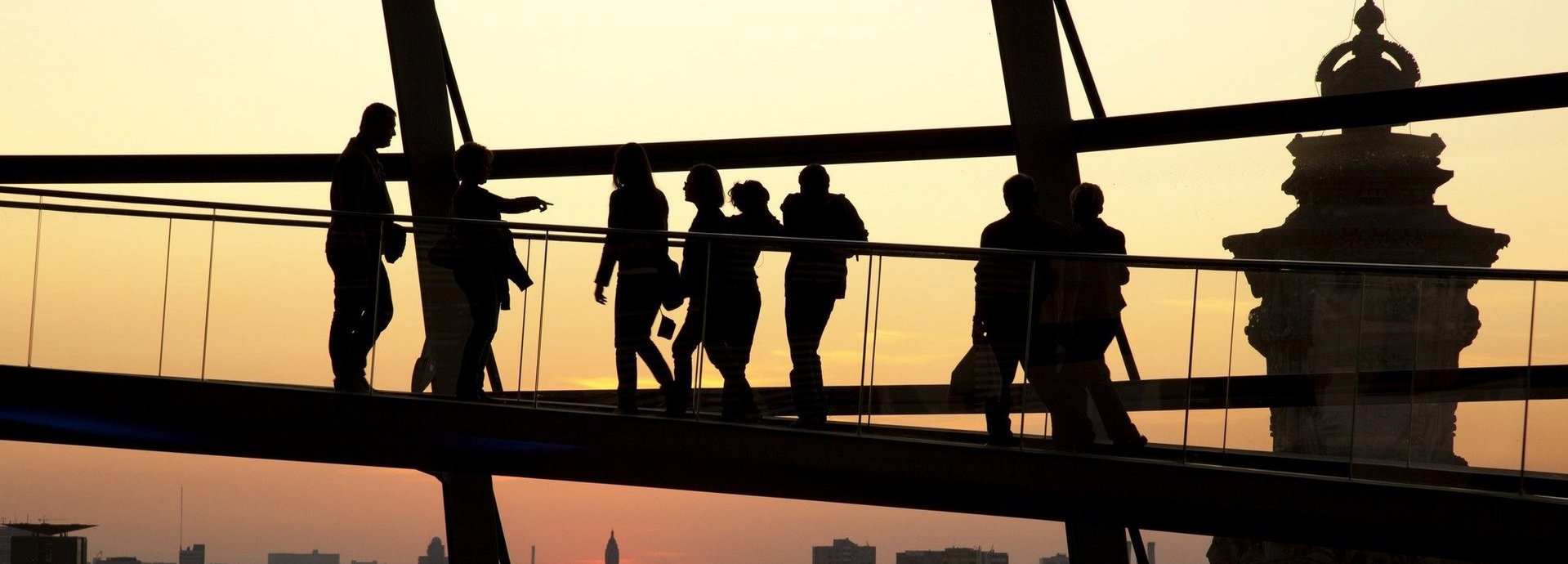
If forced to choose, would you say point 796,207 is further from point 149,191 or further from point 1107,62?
point 149,191

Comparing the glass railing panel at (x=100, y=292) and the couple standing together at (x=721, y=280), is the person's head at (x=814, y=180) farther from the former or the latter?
the glass railing panel at (x=100, y=292)

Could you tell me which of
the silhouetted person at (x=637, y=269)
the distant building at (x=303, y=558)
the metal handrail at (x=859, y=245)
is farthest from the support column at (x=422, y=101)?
the distant building at (x=303, y=558)

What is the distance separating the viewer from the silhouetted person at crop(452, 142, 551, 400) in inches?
356

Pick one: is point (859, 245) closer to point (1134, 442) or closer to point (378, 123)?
point (1134, 442)

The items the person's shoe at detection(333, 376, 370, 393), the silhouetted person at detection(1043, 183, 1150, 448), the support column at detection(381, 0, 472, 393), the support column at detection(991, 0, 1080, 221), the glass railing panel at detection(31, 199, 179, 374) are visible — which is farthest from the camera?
the support column at detection(381, 0, 472, 393)

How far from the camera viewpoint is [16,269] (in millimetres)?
9625

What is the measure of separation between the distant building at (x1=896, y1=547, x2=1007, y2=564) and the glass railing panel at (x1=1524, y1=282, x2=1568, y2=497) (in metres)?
4.98

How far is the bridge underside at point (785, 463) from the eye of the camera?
777cm

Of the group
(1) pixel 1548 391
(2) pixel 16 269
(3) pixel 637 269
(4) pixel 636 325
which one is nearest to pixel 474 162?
(3) pixel 637 269

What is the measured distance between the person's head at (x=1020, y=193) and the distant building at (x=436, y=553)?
671 cm

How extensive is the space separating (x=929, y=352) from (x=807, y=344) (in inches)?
25.8

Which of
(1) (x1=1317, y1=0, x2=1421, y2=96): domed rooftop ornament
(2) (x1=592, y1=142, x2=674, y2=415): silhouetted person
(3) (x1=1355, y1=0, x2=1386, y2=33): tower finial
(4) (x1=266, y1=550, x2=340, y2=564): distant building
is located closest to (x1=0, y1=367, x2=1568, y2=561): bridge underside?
(2) (x1=592, y1=142, x2=674, y2=415): silhouetted person

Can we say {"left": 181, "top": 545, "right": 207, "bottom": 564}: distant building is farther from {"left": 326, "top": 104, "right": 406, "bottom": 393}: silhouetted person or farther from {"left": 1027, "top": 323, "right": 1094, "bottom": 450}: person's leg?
{"left": 1027, "top": 323, "right": 1094, "bottom": 450}: person's leg

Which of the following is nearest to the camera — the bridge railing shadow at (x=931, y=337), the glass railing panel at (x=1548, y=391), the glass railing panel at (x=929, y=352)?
the glass railing panel at (x=1548, y=391)
